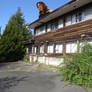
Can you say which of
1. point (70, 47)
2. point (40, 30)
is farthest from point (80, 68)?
point (40, 30)

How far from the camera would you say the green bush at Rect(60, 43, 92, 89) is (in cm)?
600

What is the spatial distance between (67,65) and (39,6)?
16.5 m

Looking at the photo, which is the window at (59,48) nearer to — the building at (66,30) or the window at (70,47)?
the building at (66,30)

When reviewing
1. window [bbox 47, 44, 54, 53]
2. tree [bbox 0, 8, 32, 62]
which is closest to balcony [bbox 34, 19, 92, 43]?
window [bbox 47, 44, 54, 53]

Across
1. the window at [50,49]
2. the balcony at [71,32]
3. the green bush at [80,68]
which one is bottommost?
the green bush at [80,68]

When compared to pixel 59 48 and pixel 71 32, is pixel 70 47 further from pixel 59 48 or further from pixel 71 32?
pixel 59 48

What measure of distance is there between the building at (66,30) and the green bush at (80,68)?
250cm

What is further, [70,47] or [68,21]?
[68,21]

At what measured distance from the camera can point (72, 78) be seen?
6.56 meters

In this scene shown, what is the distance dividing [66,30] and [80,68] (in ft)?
25.2

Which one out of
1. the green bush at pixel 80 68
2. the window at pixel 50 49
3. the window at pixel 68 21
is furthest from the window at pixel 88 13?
the window at pixel 50 49

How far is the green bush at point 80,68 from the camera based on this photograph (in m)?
6.00

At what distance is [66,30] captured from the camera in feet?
43.5

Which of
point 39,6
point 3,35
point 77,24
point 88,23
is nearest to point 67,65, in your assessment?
point 88,23
